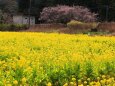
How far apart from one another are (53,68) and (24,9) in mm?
47185

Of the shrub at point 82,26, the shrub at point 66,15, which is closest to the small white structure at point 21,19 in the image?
the shrub at point 66,15

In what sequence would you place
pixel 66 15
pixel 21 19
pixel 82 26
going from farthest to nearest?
pixel 21 19 < pixel 66 15 < pixel 82 26

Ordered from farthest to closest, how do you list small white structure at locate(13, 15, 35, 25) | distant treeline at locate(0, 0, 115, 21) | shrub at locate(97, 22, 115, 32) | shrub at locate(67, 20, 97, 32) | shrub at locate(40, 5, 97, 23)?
1. small white structure at locate(13, 15, 35, 25)
2. distant treeline at locate(0, 0, 115, 21)
3. shrub at locate(40, 5, 97, 23)
4. shrub at locate(67, 20, 97, 32)
5. shrub at locate(97, 22, 115, 32)

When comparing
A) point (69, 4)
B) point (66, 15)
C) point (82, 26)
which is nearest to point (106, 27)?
point (82, 26)

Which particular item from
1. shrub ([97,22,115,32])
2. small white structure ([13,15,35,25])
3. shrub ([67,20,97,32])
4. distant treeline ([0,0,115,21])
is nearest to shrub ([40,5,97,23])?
distant treeline ([0,0,115,21])

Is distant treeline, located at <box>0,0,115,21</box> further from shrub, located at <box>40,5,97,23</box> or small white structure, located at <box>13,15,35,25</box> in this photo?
shrub, located at <box>40,5,97,23</box>

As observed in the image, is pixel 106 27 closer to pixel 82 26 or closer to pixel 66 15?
pixel 82 26

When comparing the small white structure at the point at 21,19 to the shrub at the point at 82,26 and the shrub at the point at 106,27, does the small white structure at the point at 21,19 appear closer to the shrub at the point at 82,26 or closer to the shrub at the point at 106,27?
the shrub at the point at 82,26

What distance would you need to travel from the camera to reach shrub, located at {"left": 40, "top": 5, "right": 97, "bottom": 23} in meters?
45.6

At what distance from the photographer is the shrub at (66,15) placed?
45.6m

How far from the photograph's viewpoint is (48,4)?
5203cm

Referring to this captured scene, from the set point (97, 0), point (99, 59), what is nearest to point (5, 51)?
point (99, 59)

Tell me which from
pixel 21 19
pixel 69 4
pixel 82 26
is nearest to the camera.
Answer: pixel 82 26

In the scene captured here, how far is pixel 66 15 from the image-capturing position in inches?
1804
